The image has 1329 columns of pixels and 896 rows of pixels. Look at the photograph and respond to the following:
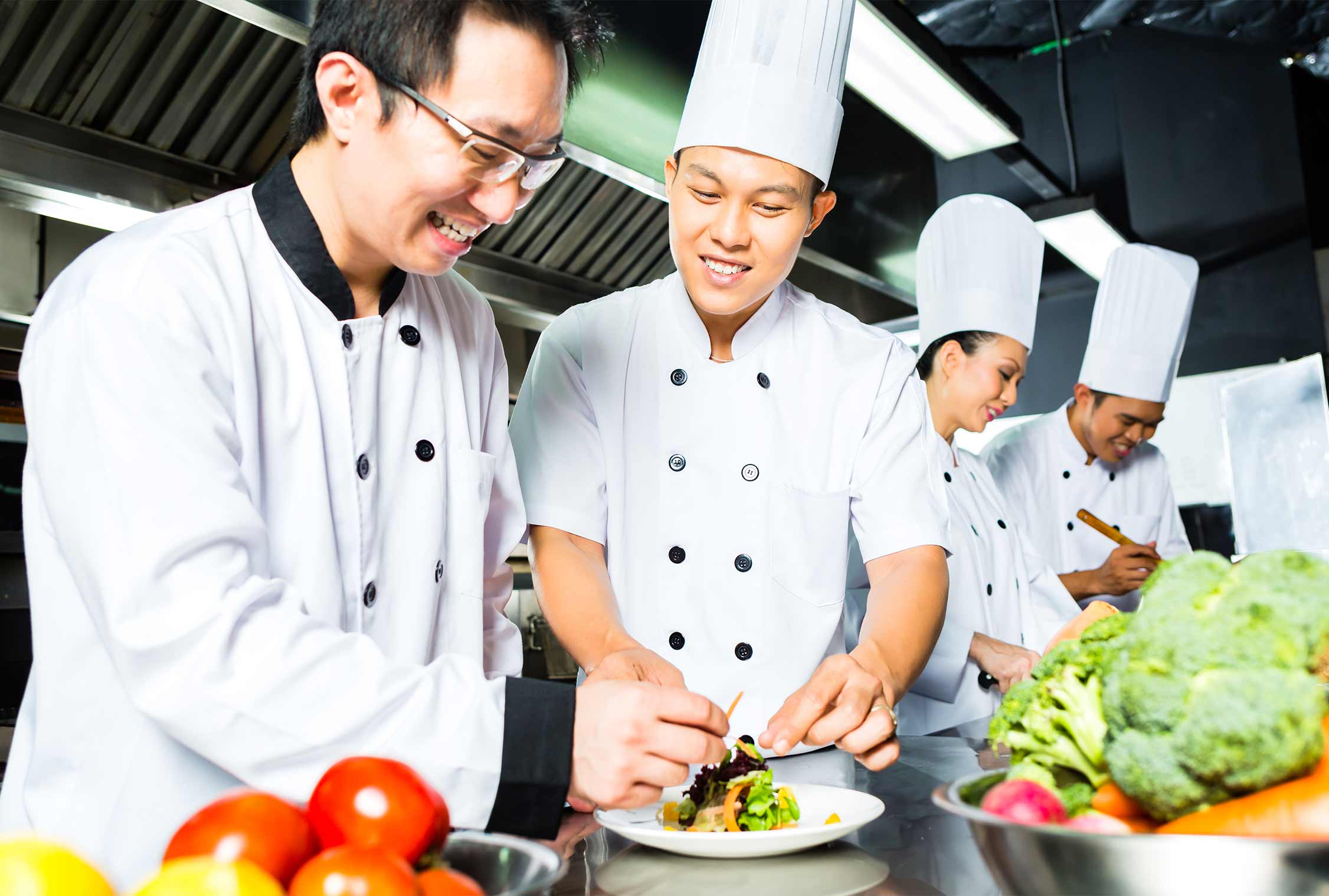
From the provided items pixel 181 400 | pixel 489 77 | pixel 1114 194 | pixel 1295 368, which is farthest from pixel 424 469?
pixel 1114 194

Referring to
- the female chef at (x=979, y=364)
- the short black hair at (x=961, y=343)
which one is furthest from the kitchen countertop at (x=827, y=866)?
the short black hair at (x=961, y=343)

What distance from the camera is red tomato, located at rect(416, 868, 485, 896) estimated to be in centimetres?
63

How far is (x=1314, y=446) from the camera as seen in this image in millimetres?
5137

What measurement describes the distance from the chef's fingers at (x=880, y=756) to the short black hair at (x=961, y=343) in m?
1.93

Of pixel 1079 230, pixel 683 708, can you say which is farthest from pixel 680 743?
pixel 1079 230

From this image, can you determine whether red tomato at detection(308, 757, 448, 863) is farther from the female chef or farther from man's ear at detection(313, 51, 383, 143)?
the female chef

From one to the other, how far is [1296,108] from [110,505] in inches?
270

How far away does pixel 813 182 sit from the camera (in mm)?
1825

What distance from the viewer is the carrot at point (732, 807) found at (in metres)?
1.10

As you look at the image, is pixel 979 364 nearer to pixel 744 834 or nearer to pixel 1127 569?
pixel 1127 569

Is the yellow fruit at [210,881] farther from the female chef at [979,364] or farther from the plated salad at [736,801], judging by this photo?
the female chef at [979,364]

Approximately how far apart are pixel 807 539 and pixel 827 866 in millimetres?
821

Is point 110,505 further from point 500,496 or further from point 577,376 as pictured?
point 577,376

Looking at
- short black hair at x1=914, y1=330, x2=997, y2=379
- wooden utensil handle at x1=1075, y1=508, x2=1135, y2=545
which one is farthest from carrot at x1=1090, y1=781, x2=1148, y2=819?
wooden utensil handle at x1=1075, y1=508, x2=1135, y2=545
